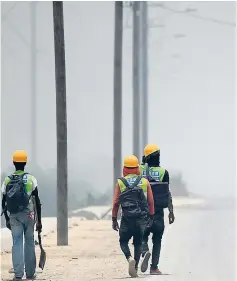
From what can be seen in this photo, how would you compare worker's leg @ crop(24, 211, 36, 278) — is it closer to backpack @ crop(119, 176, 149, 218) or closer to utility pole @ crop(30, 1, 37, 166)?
backpack @ crop(119, 176, 149, 218)

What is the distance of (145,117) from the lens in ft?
170

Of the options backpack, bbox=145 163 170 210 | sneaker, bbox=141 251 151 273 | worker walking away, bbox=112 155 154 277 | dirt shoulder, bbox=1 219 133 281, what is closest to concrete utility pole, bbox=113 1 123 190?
dirt shoulder, bbox=1 219 133 281

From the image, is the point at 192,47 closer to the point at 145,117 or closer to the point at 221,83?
the point at 221,83

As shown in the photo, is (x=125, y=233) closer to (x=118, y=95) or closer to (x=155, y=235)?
(x=155, y=235)

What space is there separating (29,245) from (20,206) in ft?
2.29

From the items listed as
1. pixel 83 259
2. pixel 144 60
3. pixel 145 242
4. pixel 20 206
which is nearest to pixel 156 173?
pixel 145 242

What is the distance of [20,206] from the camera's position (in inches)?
592

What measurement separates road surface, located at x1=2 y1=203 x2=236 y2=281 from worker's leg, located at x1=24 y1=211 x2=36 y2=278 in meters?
0.58

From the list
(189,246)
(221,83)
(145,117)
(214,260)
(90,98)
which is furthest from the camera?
(221,83)

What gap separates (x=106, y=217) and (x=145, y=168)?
21672 millimetres

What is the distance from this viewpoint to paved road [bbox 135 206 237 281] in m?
17.1

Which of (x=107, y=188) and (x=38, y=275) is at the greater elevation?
(x=38, y=275)

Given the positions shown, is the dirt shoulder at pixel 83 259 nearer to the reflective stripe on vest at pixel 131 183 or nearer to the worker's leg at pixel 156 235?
the worker's leg at pixel 156 235

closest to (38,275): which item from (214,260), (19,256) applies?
(19,256)
